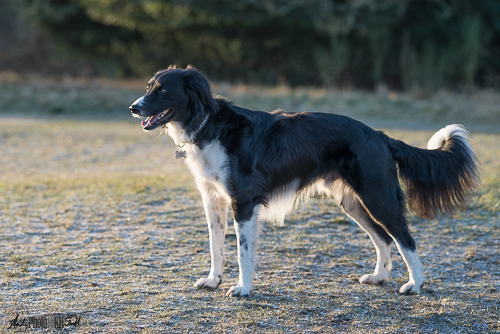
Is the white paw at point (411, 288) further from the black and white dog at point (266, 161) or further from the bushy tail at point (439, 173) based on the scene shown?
the bushy tail at point (439, 173)

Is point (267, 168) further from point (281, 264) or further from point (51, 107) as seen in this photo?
point (51, 107)

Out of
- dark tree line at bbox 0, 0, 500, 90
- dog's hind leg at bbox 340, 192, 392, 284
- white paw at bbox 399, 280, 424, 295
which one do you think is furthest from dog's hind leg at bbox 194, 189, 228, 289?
dark tree line at bbox 0, 0, 500, 90

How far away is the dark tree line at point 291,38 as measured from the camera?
22438mm

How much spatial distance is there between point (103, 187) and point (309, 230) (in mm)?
3393

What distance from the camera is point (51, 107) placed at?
20.3 meters

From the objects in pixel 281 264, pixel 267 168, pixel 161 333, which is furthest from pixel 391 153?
pixel 161 333

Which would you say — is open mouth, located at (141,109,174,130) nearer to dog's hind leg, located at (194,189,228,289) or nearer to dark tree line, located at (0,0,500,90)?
dog's hind leg, located at (194,189,228,289)

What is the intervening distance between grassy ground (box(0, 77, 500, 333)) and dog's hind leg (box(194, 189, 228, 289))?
151 millimetres

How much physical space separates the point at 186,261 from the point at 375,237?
6.07 ft

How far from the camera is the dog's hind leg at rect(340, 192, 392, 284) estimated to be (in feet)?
17.3

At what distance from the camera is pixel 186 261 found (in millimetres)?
5758

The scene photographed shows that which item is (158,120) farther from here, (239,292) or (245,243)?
(239,292)

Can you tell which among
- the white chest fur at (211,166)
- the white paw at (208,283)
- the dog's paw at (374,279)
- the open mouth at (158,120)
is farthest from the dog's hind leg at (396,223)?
the open mouth at (158,120)

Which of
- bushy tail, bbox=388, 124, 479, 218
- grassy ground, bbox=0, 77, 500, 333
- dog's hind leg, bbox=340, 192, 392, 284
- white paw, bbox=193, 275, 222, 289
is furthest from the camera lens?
dog's hind leg, bbox=340, 192, 392, 284
